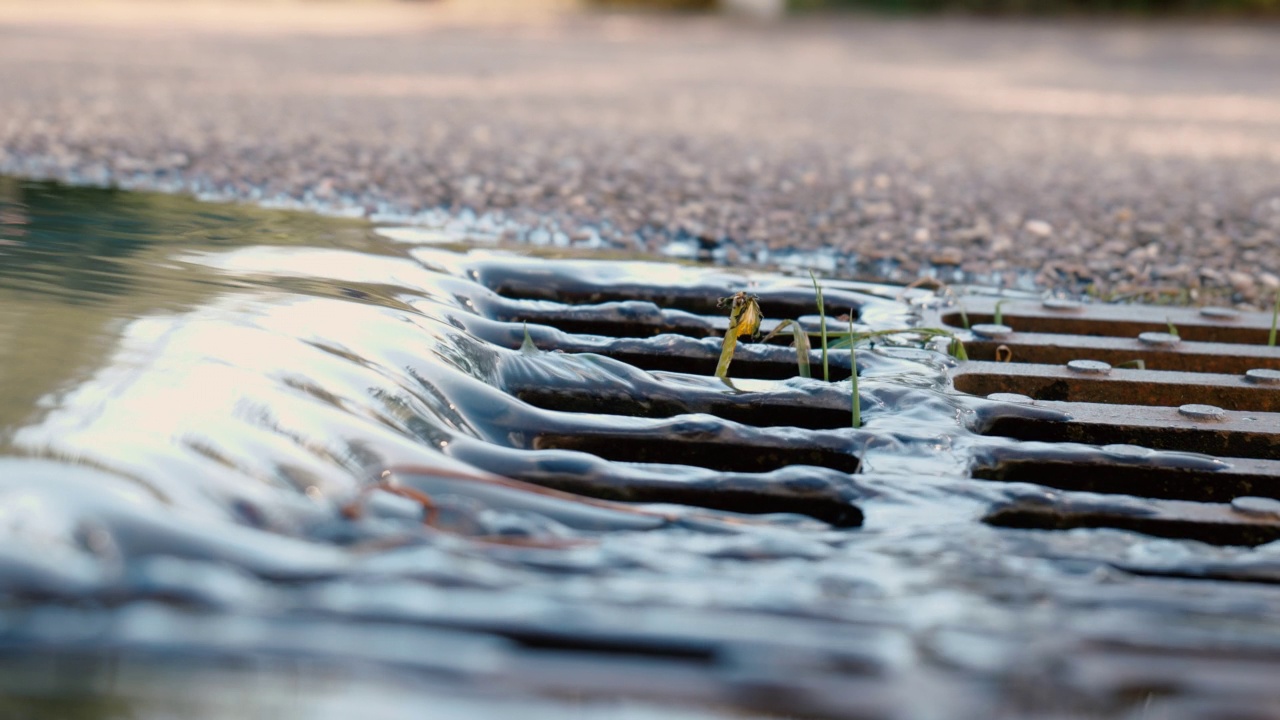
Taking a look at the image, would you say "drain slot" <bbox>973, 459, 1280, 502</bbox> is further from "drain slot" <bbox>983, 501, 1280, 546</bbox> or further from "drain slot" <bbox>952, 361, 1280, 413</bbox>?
"drain slot" <bbox>952, 361, 1280, 413</bbox>

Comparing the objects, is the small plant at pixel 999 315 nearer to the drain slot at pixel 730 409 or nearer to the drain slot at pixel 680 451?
the drain slot at pixel 730 409

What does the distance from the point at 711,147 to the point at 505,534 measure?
3115mm

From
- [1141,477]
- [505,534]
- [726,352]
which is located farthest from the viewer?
[726,352]

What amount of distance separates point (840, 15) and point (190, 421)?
13.5m

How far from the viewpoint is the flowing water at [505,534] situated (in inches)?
31.1

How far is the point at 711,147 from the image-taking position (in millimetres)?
3973

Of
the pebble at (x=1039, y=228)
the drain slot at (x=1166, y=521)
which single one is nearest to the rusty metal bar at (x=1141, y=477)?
the drain slot at (x=1166, y=521)

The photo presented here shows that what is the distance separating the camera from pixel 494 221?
8.64ft

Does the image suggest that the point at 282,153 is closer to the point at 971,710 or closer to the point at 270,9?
the point at 971,710

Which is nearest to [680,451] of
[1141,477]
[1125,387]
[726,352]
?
[726,352]

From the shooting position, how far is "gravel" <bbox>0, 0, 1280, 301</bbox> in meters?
2.58

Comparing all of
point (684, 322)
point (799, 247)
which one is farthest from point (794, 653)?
point (799, 247)

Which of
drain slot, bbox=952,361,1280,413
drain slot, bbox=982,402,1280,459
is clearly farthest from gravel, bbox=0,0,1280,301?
drain slot, bbox=982,402,1280,459

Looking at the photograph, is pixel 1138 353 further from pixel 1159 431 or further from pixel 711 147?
pixel 711 147
